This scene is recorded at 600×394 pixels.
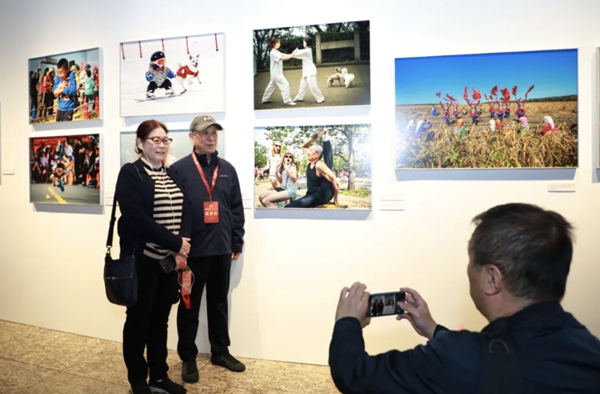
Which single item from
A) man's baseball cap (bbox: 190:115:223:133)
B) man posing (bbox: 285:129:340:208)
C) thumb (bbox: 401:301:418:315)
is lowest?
thumb (bbox: 401:301:418:315)

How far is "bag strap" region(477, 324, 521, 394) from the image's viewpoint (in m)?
0.95

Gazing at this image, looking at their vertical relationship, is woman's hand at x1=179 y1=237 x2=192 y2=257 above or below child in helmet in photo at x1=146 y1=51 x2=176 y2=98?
below

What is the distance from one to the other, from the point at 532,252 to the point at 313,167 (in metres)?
2.62

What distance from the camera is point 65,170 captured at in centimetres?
444

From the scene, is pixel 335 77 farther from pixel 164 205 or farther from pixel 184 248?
pixel 184 248

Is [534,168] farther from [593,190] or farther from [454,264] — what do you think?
[454,264]

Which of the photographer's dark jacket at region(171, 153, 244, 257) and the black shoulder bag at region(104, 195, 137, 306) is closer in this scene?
the black shoulder bag at region(104, 195, 137, 306)

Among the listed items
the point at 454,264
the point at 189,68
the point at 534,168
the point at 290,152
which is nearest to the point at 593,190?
the point at 534,168

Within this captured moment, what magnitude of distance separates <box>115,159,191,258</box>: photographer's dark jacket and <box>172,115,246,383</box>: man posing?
0.47 m

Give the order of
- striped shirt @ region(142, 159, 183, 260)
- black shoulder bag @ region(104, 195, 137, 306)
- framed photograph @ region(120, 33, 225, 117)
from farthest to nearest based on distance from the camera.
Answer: framed photograph @ region(120, 33, 225, 117) < striped shirt @ region(142, 159, 183, 260) < black shoulder bag @ region(104, 195, 137, 306)

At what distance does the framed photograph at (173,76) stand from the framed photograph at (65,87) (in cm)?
36

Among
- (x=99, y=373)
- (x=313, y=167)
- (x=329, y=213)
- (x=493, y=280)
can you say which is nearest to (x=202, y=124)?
(x=313, y=167)

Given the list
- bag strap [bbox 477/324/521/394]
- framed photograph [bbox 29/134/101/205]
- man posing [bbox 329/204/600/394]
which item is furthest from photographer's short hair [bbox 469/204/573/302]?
framed photograph [bbox 29/134/101/205]

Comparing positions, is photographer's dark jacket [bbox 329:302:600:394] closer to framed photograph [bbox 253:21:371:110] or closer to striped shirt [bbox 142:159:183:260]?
striped shirt [bbox 142:159:183:260]
